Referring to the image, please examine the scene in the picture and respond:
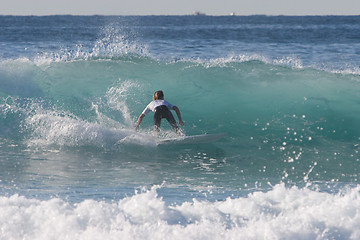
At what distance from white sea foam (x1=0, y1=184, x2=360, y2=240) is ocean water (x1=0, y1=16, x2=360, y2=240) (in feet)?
0.04

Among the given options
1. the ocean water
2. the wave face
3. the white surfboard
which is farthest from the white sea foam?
the white surfboard

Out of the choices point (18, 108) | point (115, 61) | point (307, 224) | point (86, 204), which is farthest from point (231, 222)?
point (115, 61)

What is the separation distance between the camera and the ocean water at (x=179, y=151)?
5.06 m

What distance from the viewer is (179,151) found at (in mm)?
9445

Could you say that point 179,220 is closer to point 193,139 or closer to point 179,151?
point 179,151

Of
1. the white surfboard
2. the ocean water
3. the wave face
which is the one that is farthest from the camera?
the wave face

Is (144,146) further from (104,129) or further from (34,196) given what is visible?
(34,196)

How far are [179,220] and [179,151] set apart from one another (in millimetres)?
4330

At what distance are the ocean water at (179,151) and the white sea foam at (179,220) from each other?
12 mm

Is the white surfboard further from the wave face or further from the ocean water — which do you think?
the wave face

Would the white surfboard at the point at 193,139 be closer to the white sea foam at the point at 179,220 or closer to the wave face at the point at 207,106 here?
the wave face at the point at 207,106

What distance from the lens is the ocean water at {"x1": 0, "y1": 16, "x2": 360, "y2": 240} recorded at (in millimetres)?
5059

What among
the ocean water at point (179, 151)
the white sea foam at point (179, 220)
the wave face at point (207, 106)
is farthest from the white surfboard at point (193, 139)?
the white sea foam at point (179, 220)

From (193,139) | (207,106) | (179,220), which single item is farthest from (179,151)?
(179,220)
